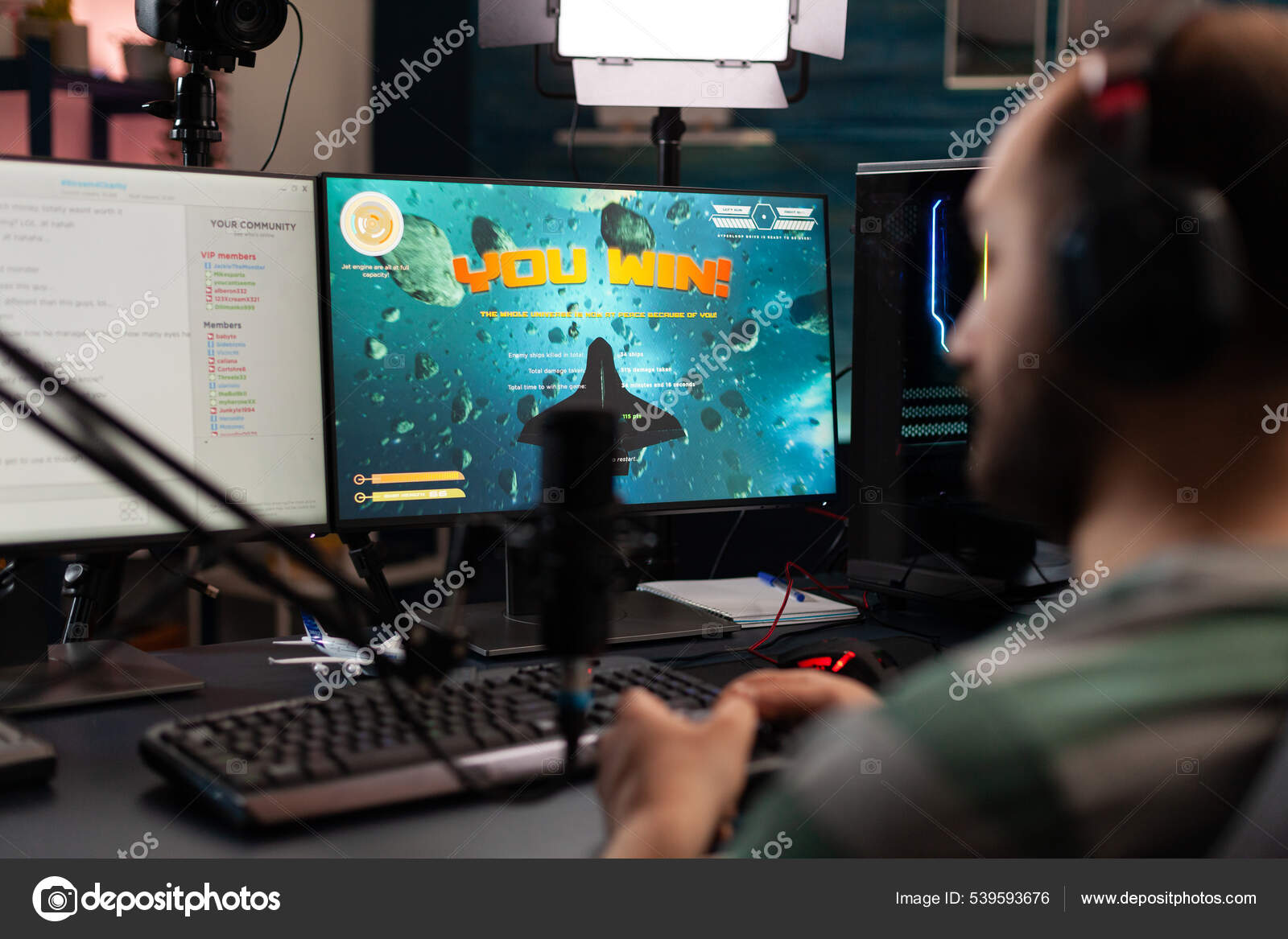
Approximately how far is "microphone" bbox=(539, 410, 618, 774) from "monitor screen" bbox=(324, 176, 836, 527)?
1.88 ft

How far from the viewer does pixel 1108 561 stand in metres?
0.54

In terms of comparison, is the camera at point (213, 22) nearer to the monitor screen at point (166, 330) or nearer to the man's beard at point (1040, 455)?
the monitor screen at point (166, 330)

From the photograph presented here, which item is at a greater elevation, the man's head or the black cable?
the black cable

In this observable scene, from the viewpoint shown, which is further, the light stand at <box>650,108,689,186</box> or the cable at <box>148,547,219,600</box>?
the light stand at <box>650,108,689,186</box>

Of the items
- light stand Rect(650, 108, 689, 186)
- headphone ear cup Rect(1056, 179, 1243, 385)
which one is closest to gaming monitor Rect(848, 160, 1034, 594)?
light stand Rect(650, 108, 689, 186)

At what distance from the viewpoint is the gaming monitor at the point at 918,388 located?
1.30 meters

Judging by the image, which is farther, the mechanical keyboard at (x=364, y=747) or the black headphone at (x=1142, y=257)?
the mechanical keyboard at (x=364, y=747)

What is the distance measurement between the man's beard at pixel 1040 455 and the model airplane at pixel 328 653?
59 cm

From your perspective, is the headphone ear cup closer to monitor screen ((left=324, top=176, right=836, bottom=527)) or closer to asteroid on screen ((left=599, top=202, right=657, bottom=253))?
monitor screen ((left=324, top=176, right=836, bottom=527))

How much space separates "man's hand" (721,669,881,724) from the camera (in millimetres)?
761

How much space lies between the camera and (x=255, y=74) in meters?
2.74

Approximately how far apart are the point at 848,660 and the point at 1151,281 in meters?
0.53
